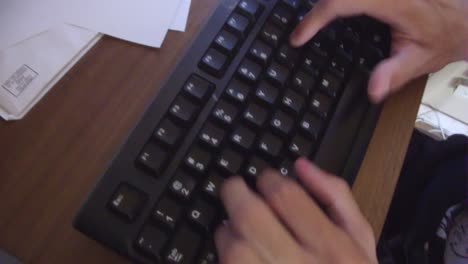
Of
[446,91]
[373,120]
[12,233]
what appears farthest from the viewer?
[446,91]

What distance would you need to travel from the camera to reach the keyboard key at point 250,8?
400 millimetres

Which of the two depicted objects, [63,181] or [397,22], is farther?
[397,22]

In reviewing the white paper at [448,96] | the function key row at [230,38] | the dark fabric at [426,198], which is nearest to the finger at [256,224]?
the function key row at [230,38]

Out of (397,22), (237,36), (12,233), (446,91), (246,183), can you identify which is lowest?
(12,233)

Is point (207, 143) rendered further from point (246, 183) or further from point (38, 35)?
point (38, 35)

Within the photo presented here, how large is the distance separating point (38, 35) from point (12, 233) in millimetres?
177

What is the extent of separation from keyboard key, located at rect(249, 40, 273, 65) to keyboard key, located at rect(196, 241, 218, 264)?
0.54 feet

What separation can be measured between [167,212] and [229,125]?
87 millimetres

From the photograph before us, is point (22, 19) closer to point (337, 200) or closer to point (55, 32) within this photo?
point (55, 32)

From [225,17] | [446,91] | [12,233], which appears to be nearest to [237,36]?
[225,17]

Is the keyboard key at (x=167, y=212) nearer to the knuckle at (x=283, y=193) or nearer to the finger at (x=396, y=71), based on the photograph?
the knuckle at (x=283, y=193)

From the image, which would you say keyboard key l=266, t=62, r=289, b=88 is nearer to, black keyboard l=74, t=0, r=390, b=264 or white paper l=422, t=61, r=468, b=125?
black keyboard l=74, t=0, r=390, b=264

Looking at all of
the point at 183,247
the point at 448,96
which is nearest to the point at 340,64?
the point at 183,247

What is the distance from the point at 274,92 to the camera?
15.1 inches
